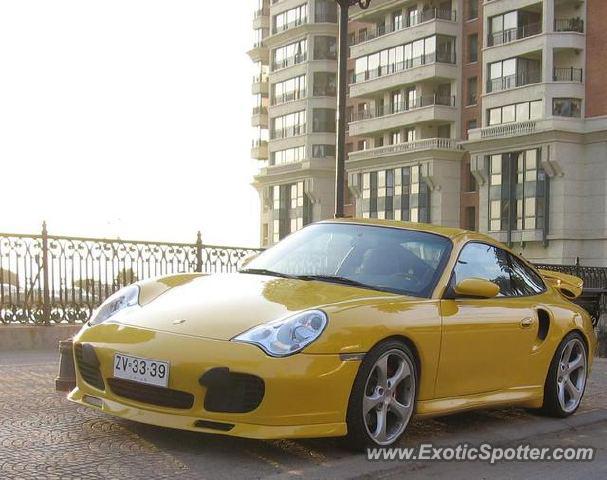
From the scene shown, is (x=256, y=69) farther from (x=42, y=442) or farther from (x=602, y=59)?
(x=42, y=442)

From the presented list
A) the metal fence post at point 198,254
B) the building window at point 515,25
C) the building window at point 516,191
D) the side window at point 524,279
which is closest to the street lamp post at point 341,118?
the metal fence post at point 198,254

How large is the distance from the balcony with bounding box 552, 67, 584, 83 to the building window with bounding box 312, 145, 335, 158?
2463 cm

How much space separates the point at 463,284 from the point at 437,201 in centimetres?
6511

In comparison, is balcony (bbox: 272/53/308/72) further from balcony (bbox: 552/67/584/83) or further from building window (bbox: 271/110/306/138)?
balcony (bbox: 552/67/584/83)

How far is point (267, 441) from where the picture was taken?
569 centimetres

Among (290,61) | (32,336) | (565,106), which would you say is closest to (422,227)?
(32,336)

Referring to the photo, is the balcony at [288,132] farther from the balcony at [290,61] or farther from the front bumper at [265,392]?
the front bumper at [265,392]

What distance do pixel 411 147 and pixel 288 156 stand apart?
1701 cm

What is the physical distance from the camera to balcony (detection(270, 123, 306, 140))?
274ft

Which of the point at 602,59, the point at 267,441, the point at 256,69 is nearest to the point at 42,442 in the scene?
the point at 267,441

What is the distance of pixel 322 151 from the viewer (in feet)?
269

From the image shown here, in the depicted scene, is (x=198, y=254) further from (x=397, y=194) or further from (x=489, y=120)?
(x=397, y=194)

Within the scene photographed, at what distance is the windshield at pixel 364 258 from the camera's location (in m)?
6.33

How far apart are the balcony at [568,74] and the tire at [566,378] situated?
57.0m
